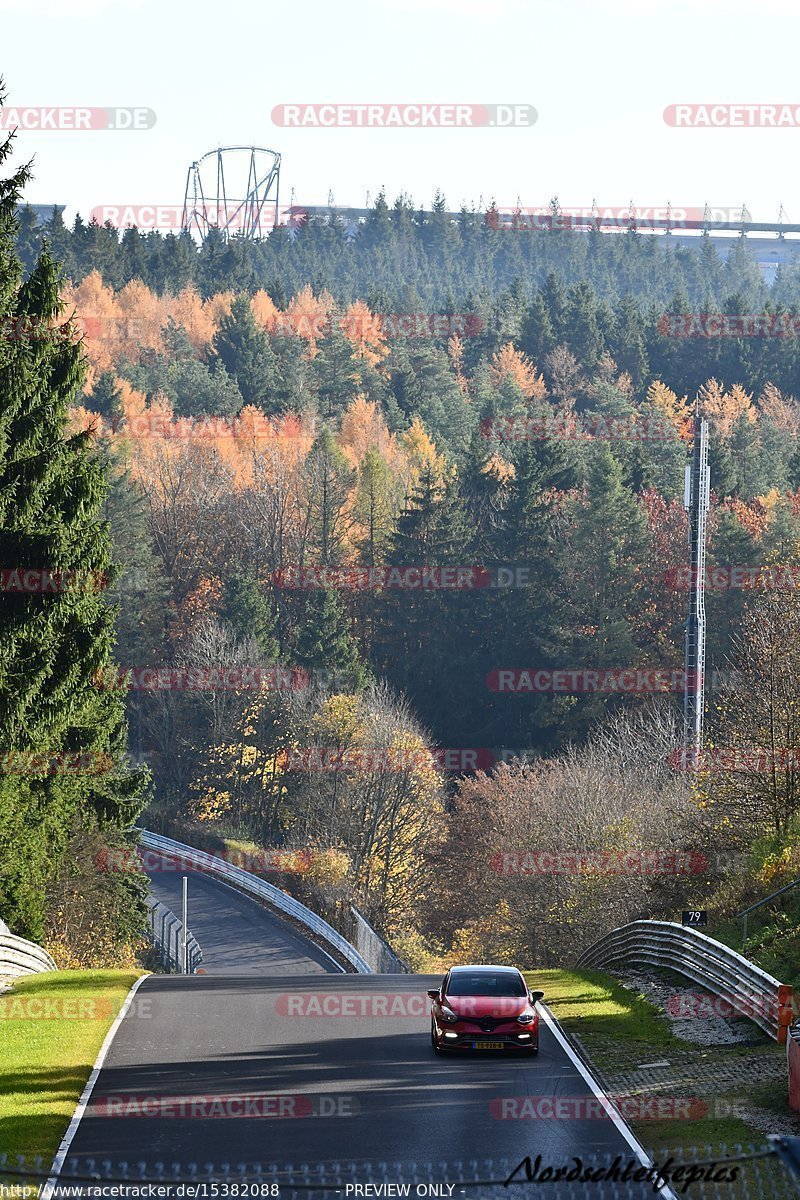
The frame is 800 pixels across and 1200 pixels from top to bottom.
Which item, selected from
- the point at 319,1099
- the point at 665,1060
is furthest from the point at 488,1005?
the point at 319,1099

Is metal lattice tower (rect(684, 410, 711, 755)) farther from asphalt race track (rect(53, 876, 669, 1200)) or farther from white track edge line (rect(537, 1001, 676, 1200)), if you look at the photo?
white track edge line (rect(537, 1001, 676, 1200))

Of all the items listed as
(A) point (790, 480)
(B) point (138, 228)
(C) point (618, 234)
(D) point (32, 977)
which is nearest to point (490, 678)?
(A) point (790, 480)

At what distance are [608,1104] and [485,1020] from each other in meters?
2.77

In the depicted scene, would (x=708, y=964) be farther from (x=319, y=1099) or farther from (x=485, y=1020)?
(x=319, y=1099)

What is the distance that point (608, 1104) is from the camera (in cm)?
1697

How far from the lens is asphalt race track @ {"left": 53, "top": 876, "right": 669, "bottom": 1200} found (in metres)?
14.2

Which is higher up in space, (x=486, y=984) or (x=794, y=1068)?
(x=794, y=1068)

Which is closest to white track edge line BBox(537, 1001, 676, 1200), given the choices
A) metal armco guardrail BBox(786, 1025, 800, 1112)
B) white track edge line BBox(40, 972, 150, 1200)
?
metal armco guardrail BBox(786, 1025, 800, 1112)

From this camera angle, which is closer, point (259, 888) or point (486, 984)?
point (486, 984)

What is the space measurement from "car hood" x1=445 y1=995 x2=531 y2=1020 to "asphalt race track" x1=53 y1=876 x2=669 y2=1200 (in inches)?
24.9

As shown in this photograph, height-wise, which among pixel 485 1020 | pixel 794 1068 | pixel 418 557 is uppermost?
pixel 418 557

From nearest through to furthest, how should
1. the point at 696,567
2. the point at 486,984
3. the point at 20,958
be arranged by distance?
the point at 486,984
the point at 20,958
the point at 696,567

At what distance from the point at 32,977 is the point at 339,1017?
7.01 meters

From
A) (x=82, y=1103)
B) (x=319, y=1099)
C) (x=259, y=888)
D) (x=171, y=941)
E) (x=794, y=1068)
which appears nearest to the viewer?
(x=794, y=1068)
